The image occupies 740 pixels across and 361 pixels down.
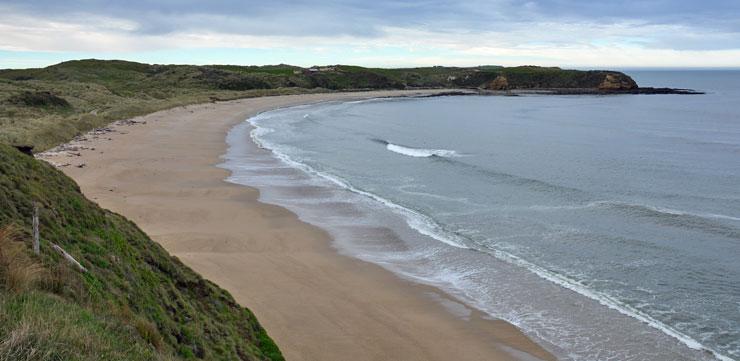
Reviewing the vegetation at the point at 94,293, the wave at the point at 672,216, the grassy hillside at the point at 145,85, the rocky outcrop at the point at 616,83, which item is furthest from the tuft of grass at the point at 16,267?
the rocky outcrop at the point at 616,83

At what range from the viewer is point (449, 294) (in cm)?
1235

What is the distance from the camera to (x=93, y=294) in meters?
5.68

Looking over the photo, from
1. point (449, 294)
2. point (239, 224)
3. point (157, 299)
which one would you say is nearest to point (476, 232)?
point (449, 294)

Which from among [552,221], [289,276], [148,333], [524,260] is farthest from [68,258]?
[552,221]

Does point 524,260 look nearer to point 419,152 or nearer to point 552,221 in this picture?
point 552,221

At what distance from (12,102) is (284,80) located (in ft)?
227

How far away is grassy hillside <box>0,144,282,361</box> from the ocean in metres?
5.55

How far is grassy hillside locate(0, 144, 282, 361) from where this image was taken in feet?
14.5

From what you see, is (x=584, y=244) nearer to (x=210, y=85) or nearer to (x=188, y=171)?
(x=188, y=171)

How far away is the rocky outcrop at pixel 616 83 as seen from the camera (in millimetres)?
120500

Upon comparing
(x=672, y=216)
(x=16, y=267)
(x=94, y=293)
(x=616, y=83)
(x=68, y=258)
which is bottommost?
(x=672, y=216)

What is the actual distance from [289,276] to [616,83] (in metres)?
121

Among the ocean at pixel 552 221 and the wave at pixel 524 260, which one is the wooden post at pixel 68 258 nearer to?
the ocean at pixel 552 221

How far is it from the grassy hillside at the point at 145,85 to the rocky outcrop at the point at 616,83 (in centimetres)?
19
